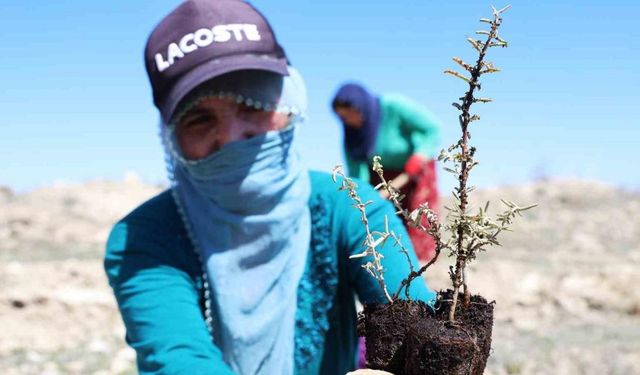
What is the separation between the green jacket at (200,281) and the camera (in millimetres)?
2194

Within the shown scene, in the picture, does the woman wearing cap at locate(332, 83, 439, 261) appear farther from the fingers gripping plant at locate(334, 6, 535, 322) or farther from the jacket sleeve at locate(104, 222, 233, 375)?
the fingers gripping plant at locate(334, 6, 535, 322)

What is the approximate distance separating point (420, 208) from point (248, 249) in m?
1.31

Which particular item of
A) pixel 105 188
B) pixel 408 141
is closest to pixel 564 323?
pixel 408 141

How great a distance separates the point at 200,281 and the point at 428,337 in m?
1.31

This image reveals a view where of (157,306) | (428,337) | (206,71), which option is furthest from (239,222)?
(428,337)

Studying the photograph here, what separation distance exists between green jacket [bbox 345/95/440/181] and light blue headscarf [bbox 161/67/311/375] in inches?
175

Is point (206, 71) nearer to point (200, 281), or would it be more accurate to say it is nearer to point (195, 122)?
point (195, 122)

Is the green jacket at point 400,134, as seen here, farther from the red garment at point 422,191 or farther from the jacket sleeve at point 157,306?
the jacket sleeve at point 157,306

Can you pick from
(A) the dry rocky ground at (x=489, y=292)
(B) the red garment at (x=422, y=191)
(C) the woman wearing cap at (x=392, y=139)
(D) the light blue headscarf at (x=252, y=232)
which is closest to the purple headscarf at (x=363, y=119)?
(C) the woman wearing cap at (x=392, y=139)

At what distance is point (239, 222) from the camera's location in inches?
96.8

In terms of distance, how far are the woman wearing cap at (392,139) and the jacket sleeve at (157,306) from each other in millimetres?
3895

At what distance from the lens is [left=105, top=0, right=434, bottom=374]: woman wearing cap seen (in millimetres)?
2352

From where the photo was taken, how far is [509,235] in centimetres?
1429

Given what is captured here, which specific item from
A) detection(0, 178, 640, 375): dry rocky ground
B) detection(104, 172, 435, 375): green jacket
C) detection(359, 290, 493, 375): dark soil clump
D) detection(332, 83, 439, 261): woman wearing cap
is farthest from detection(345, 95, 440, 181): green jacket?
detection(359, 290, 493, 375): dark soil clump
